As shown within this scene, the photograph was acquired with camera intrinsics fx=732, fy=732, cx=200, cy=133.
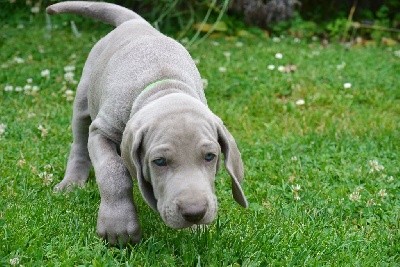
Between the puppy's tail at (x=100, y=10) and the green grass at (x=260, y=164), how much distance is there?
3.40ft

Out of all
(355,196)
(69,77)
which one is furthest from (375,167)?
(69,77)

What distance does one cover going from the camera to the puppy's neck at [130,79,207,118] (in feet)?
12.4

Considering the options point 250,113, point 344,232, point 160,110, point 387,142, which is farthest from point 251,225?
point 250,113

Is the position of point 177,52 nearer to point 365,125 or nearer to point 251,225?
point 251,225

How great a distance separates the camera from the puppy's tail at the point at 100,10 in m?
5.28

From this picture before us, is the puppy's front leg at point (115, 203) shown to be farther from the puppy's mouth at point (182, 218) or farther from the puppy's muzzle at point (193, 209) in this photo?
the puppy's muzzle at point (193, 209)

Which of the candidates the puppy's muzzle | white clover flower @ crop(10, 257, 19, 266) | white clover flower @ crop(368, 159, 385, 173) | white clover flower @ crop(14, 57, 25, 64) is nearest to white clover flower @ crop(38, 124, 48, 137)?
white clover flower @ crop(14, 57, 25, 64)

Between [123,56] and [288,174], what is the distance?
1579mm

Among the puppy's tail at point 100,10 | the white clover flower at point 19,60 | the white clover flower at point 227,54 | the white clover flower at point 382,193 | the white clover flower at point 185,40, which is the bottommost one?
the white clover flower at point 185,40

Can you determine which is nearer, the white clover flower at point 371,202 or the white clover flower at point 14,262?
A: the white clover flower at point 14,262

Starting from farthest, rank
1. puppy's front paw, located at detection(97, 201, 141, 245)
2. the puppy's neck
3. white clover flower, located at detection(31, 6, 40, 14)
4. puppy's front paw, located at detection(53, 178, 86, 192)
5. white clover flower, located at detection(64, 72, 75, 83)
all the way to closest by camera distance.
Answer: white clover flower, located at detection(31, 6, 40, 14)
white clover flower, located at detection(64, 72, 75, 83)
puppy's front paw, located at detection(53, 178, 86, 192)
the puppy's neck
puppy's front paw, located at detection(97, 201, 141, 245)

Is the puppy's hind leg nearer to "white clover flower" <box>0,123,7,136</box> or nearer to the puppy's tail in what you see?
the puppy's tail

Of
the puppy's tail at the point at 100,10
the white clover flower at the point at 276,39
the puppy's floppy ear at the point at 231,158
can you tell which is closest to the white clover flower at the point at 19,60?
the puppy's tail at the point at 100,10

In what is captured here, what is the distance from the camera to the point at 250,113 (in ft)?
22.2
